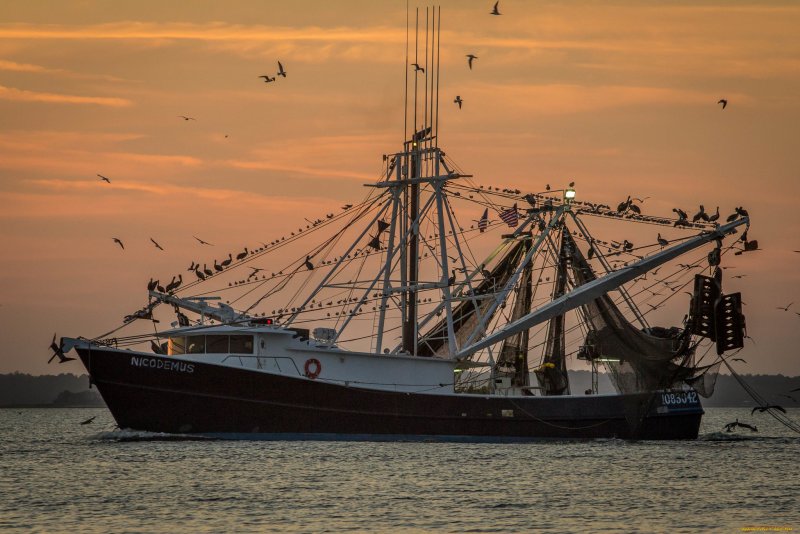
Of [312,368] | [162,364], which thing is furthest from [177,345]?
[312,368]

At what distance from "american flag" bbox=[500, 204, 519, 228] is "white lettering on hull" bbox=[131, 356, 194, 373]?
1467cm

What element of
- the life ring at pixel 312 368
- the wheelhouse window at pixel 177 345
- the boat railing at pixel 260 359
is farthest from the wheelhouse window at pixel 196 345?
the life ring at pixel 312 368

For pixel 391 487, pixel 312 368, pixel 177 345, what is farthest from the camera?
pixel 312 368

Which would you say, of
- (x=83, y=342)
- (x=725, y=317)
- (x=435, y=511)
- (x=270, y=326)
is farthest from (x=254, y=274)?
(x=435, y=511)

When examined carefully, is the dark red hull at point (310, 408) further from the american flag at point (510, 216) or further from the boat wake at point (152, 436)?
the american flag at point (510, 216)

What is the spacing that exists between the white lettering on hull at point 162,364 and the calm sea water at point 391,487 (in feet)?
9.70

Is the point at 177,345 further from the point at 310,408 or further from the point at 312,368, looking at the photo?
the point at 310,408

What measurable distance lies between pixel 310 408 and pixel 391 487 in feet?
43.6

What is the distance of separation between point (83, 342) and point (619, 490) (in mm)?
21984

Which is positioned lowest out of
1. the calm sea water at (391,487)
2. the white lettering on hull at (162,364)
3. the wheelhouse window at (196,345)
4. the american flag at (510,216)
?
the calm sea water at (391,487)

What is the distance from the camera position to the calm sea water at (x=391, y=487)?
34.5 meters

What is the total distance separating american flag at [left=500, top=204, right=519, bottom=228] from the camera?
194ft

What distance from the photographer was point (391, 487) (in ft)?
137

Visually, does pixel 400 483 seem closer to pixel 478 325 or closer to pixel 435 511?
pixel 435 511
